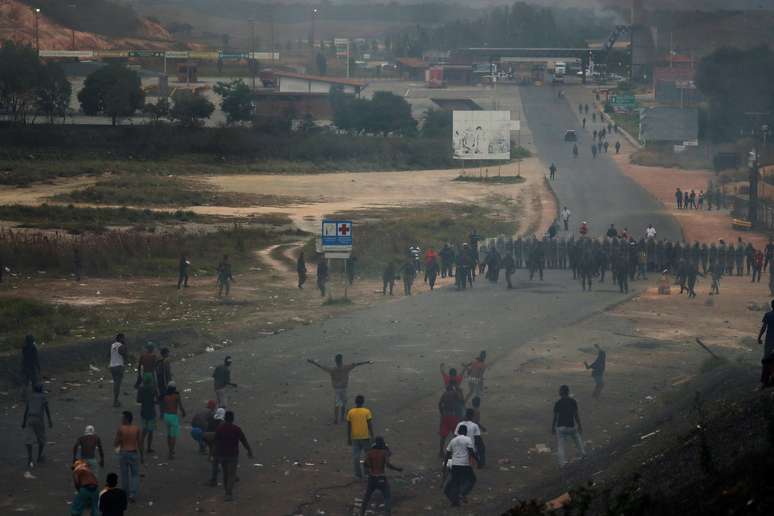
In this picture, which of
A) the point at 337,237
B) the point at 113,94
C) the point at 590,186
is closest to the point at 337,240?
the point at 337,237

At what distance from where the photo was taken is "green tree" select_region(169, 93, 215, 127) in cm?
8056

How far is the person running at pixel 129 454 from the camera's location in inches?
520

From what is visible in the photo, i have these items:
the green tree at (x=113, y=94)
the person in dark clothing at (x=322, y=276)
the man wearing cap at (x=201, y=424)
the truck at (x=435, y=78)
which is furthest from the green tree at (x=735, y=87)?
the man wearing cap at (x=201, y=424)

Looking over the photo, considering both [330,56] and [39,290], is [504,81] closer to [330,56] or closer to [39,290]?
[330,56]

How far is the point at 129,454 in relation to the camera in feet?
43.4

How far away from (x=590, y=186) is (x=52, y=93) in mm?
39778

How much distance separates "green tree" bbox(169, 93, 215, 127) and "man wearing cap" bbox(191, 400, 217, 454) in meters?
65.8

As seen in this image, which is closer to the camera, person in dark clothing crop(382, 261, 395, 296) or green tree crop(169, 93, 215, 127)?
person in dark clothing crop(382, 261, 395, 296)

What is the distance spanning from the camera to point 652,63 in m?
116

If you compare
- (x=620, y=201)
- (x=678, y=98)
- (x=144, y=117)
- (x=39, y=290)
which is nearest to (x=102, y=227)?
(x=39, y=290)

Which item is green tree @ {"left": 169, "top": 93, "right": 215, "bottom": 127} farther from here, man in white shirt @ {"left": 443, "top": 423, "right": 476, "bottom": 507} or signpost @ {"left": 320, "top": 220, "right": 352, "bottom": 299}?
man in white shirt @ {"left": 443, "top": 423, "right": 476, "bottom": 507}

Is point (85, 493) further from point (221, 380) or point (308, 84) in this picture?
point (308, 84)

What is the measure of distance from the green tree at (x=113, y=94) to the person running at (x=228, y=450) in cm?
6961

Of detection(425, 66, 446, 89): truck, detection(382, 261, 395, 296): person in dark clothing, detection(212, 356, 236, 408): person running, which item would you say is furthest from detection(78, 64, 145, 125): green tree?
detection(212, 356, 236, 408): person running
